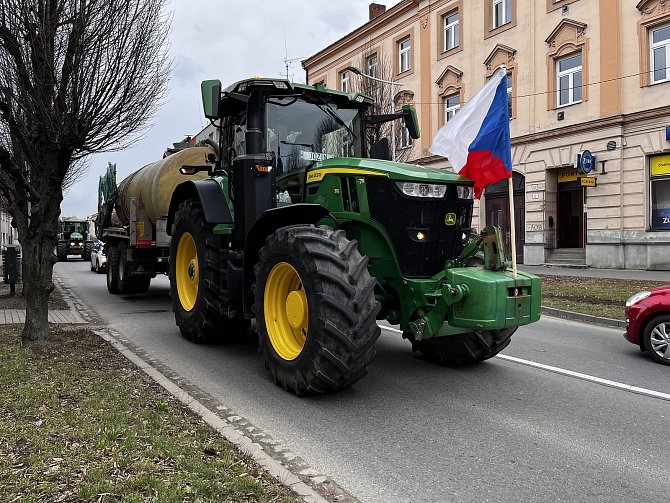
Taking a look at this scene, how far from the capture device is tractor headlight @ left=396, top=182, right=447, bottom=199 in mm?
5569

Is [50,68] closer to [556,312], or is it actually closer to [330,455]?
[330,455]

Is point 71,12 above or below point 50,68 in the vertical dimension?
above

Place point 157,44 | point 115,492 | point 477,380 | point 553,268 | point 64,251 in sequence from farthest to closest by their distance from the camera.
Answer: point 64,251
point 553,268
point 157,44
point 477,380
point 115,492

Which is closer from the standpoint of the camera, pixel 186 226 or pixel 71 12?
pixel 71 12

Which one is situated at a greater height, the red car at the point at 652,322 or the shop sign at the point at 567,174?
the shop sign at the point at 567,174

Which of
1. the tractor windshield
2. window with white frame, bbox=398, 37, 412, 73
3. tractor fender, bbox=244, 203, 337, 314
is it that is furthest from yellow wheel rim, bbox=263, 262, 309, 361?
window with white frame, bbox=398, 37, 412, 73

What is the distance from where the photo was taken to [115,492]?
3.26 metres

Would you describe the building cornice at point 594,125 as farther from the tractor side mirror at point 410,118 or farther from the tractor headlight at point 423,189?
the tractor headlight at point 423,189

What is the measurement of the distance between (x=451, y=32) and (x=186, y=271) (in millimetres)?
23167

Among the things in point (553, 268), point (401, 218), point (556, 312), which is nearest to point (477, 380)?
point (401, 218)

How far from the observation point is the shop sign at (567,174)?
22.3 m

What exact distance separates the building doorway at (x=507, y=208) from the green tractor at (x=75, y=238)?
24.9m

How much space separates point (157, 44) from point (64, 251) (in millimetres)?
32188

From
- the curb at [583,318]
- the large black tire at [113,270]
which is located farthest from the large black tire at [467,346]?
the large black tire at [113,270]
